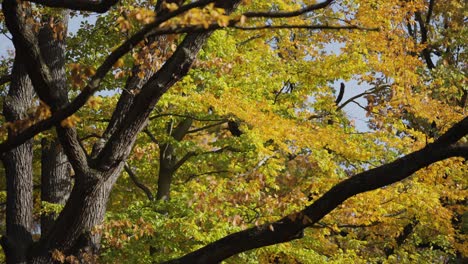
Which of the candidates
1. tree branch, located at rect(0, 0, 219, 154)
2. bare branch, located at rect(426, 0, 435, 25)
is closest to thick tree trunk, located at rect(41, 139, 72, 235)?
tree branch, located at rect(0, 0, 219, 154)

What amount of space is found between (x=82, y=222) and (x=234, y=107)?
6.19 metres

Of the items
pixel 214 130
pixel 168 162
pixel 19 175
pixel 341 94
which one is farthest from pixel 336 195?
pixel 341 94

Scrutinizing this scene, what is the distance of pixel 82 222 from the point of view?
7.05m

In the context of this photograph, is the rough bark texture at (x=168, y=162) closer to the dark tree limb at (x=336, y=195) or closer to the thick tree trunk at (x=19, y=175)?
the thick tree trunk at (x=19, y=175)

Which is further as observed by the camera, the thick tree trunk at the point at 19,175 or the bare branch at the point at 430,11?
the bare branch at the point at 430,11

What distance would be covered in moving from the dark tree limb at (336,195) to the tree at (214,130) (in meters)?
0.01

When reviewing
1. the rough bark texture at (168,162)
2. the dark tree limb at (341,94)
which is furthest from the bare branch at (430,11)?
the rough bark texture at (168,162)

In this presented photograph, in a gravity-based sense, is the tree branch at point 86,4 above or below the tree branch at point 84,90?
above

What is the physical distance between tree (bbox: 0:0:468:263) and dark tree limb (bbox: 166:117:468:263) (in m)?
0.01

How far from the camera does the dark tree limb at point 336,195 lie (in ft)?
19.4

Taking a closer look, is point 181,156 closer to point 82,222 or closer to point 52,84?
point 82,222

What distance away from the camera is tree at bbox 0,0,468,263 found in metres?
5.82

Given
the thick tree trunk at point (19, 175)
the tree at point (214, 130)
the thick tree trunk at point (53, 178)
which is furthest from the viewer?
the thick tree trunk at point (53, 178)

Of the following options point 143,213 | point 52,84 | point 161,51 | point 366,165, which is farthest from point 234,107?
point 52,84
